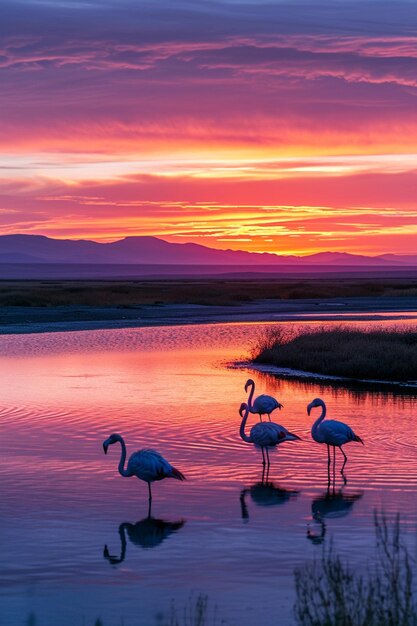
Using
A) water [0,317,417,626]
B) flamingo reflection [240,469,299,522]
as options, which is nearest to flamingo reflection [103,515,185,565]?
water [0,317,417,626]

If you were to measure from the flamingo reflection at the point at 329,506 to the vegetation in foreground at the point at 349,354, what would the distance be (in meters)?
12.9

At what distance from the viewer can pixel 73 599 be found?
8.62 metres

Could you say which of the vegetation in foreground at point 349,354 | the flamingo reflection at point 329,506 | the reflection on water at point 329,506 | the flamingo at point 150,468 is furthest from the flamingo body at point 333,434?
the vegetation in foreground at point 349,354

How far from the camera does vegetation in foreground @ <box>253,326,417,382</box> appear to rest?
1000 inches

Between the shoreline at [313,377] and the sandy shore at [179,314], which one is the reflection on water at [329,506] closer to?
the shoreline at [313,377]

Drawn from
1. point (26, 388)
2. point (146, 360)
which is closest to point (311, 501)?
point (26, 388)

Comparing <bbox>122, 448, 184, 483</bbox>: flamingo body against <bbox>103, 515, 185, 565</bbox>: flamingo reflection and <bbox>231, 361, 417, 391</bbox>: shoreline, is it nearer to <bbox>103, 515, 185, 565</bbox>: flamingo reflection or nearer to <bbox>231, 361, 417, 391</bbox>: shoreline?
<bbox>103, 515, 185, 565</bbox>: flamingo reflection

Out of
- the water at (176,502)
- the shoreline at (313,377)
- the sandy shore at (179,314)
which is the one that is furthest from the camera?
the sandy shore at (179,314)

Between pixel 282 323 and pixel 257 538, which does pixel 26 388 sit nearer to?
pixel 257 538

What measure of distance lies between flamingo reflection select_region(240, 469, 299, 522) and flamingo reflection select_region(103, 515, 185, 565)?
104 centimetres

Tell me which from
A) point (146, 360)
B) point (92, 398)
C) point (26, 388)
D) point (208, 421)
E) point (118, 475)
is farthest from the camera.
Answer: point (146, 360)

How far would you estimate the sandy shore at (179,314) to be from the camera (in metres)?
47.3

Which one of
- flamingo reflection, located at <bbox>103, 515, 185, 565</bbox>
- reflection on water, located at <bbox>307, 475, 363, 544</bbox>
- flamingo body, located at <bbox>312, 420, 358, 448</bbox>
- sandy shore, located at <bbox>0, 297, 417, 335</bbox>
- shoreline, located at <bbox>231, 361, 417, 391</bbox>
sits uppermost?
sandy shore, located at <bbox>0, 297, 417, 335</bbox>

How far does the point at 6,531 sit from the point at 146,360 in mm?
19711
